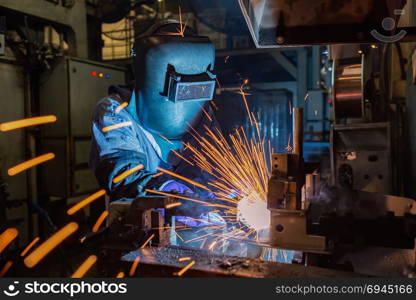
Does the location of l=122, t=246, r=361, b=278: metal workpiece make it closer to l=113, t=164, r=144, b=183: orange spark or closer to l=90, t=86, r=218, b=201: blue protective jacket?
l=90, t=86, r=218, b=201: blue protective jacket

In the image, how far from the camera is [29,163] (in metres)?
4.39

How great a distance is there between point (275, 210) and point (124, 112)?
2327 millimetres

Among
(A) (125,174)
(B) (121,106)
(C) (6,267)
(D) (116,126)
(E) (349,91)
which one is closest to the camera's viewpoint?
(E) (349,91)

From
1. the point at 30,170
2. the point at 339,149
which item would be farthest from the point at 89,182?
the point at 339,149

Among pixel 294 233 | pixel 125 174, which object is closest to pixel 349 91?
pixel 294 233

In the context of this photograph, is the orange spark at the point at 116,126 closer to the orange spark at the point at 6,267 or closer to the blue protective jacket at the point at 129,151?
the blue protective jacket at the point at 129,151

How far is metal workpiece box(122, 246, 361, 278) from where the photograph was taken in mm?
1169

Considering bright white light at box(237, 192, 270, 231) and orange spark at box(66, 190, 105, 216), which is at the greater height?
bright white light at box(237, 192, 270, 231)

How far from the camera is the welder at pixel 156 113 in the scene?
112 inches

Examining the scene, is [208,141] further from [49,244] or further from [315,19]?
[49,244]

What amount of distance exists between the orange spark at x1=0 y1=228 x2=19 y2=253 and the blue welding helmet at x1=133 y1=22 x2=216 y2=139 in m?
2.18

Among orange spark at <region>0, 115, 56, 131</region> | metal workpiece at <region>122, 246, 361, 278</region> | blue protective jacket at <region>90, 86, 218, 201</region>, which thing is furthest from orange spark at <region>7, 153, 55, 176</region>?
metal workpiece at <region>122, 246, 361, 278</region>

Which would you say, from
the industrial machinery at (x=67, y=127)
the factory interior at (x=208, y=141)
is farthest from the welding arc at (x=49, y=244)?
the industrial machinery at (x=67, y=127)

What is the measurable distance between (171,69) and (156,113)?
467 millimetres
